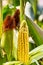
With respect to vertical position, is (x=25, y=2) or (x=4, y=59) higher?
(x=25, y=2)

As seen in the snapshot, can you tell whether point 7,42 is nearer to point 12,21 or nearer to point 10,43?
point 10,43

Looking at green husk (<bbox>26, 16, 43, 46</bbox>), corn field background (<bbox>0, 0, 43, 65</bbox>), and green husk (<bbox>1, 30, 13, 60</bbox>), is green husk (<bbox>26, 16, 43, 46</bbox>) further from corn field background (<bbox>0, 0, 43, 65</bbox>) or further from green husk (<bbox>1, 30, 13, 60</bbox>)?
green husk (<bbox>1, 30, 13, 60</bbox>)

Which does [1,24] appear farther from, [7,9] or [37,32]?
[37,32]

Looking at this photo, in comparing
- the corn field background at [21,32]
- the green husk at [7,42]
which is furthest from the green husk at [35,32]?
the green husk at [7,42]

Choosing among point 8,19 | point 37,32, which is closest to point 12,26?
point 8,19

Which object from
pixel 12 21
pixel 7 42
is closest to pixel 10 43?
pixel 7 42

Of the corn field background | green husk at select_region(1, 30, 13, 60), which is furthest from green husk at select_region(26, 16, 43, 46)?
green husk at select_region(1, 30, 13, 60)

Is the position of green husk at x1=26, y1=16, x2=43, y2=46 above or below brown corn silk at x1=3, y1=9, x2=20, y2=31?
below

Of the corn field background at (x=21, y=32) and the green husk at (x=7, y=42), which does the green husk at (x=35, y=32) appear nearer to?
the corn field background at (x=21, y=32)
